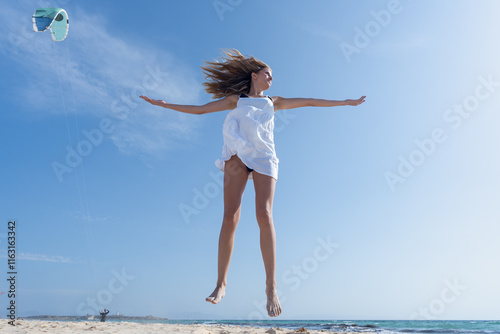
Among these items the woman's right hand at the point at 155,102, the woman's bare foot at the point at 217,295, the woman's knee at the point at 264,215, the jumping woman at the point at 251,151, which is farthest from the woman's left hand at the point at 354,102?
the woman's bare foot at the point at 217,295

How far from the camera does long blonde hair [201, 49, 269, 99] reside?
445 centimetres

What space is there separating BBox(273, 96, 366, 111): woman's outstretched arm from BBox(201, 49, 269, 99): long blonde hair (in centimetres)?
41

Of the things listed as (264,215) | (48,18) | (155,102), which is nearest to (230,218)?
(264,215)

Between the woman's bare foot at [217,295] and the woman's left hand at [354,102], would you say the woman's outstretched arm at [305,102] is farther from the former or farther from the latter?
the woman's bare foot at [217,295]

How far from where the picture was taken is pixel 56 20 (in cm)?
770

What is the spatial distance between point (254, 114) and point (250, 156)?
1.54ft

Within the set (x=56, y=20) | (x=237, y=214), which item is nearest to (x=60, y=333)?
(x=237, y=214)

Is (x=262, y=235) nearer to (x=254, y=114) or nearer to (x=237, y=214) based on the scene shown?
(x=237, y=214)

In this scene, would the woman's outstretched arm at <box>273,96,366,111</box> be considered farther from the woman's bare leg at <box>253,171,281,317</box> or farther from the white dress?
the woman's bare leg at <box>253,171,281,317</box>

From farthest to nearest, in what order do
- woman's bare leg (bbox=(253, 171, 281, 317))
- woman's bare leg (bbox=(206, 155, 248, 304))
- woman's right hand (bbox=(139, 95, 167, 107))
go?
woman's right hand (bbox=(139, 95, 167, 107)) < woman's bare leg (bbox=(206, 155, 248, 304)) < woman's bare leg (bbox=(253, 171, 281, 317))

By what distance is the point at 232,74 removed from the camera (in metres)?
4.58

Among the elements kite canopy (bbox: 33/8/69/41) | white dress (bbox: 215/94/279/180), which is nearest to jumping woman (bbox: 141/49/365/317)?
white dress (bbox: 215/94/279/180)

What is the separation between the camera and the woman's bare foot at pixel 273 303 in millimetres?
3527

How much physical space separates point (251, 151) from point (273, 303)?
4.87 ft
